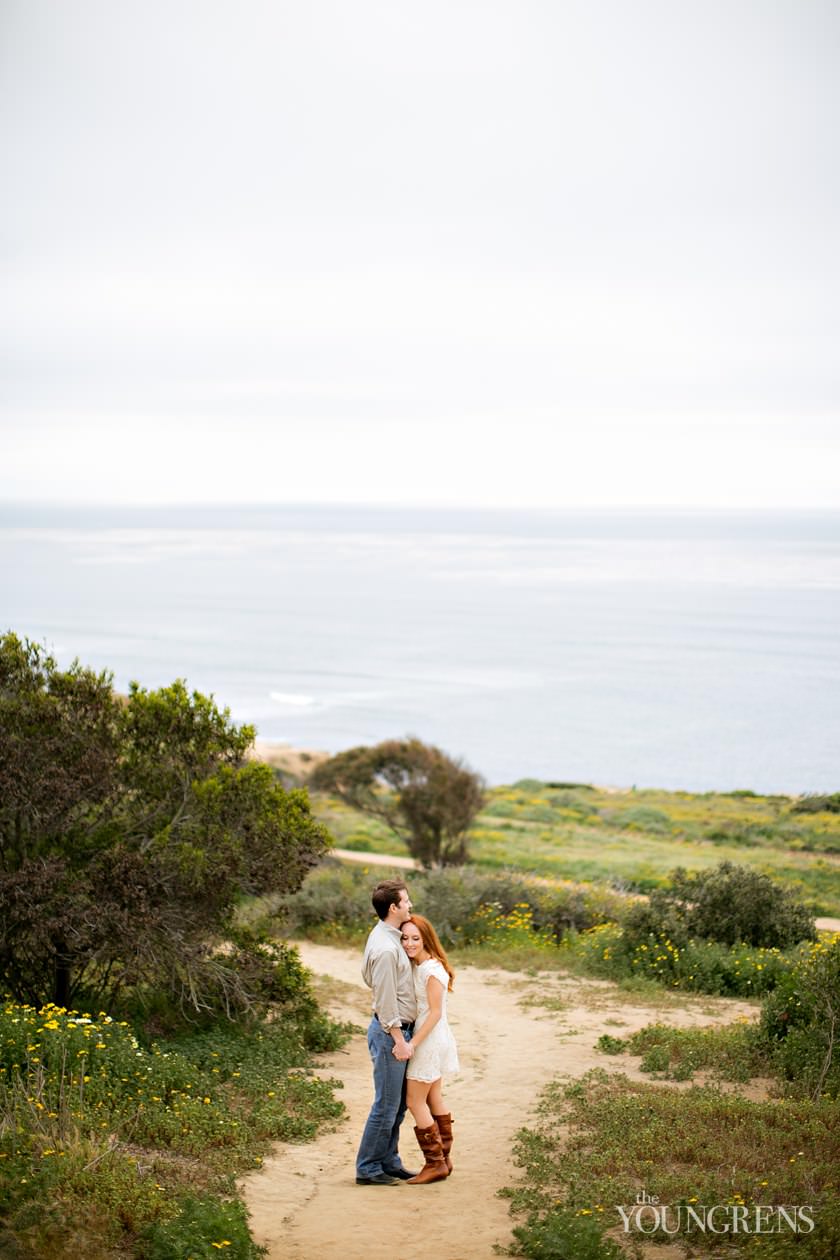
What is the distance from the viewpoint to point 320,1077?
33.0ft

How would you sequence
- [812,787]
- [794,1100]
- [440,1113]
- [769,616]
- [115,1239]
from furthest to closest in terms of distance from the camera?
[769,616] < [812,787] < [794,1100] < [440,1113] < [115,1239]

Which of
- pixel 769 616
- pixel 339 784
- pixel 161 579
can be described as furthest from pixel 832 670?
→ pixel 161 579

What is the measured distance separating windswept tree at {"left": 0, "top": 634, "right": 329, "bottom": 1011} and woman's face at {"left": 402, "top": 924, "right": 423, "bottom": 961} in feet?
10.7

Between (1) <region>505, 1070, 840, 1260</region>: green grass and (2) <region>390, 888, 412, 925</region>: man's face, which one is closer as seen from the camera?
(1) <region>505, 1070, 840, 1260</region>: green grass

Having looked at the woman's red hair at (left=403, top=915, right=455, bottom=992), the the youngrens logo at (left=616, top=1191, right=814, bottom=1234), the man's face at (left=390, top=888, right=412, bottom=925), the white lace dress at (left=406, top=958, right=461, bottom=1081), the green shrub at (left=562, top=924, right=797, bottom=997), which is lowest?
the green shrub at (left=562, top=924, right=797, bottom=997)

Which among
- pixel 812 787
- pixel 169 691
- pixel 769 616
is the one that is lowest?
pixel 812 787

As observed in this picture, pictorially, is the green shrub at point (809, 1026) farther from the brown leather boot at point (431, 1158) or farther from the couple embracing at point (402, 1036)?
the couple embracing at point (402, 1036)

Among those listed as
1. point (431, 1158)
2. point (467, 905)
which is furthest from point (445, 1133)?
point (467, 905)

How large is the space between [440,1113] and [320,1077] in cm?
314

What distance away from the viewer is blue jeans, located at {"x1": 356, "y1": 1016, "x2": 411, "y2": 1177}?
7035 millimetres

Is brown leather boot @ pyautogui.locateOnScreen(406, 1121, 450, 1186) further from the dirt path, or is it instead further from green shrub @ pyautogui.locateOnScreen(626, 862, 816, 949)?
green shrub @ pyautogui.locateOnScreen(626, 862, 816, 949)

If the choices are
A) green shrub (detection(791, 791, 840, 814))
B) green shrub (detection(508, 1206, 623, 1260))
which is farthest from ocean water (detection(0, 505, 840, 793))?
green shrub (detection(508, 1206, 623, 1260))

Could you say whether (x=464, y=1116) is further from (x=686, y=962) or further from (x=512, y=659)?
(x=512, y=659)

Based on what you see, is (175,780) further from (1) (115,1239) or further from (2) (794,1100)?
(2) (794,1100)
